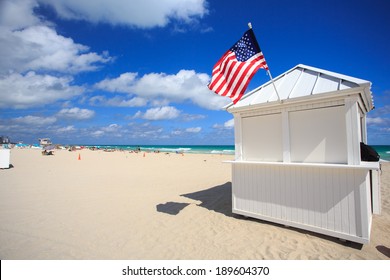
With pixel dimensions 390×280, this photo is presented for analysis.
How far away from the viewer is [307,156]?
524 cm

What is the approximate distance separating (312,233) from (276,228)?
809 mm

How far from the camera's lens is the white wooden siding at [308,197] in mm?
4465

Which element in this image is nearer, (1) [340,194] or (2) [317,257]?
(2) [317,257]

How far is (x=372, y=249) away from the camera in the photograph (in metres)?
4.47

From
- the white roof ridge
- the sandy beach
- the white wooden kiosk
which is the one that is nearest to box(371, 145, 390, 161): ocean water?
the sandy beach

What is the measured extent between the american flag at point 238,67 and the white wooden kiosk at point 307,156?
2.77ft

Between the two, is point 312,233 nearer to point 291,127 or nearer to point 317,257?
point 317,257

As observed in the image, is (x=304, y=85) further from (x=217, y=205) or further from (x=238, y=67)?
(x=217, y=205)

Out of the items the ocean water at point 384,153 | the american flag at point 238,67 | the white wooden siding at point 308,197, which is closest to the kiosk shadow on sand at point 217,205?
the white wooden siding at point 308,197

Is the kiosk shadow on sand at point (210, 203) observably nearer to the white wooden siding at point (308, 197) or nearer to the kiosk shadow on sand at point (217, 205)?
the kiosk shadow on sand at point (217, 205)

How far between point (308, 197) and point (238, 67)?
3.52 m

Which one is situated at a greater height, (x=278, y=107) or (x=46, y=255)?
(x=278, y=107)

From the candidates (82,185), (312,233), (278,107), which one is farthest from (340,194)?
(82,185)
